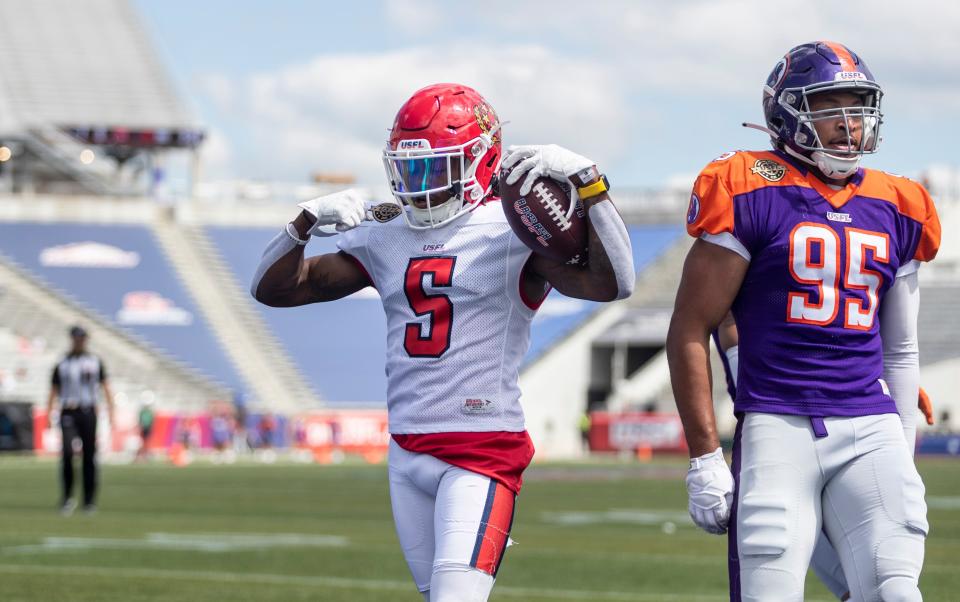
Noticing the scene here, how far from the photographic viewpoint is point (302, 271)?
Answer: 499 cm

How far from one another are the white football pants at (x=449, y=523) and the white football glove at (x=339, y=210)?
0.70m

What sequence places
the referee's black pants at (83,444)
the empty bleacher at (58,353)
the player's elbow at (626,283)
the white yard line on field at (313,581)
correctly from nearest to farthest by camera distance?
the player's elbow at (626,283) → the white yard line on field at (313,581) → the referee's black pants at (83,444) → the empty bleacher at (58,353)

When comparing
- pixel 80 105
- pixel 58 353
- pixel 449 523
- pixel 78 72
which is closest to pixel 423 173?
pixel 449 523

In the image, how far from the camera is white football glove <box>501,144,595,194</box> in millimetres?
4320

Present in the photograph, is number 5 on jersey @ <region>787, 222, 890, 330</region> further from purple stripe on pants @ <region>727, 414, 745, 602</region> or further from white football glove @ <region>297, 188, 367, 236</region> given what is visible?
white football glove @ <region>297, 188, 367, 236</region>

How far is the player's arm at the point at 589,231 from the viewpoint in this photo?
433 cm

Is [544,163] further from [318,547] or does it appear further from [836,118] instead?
[318,547]

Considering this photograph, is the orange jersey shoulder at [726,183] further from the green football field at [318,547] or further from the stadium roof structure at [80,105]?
the stadium roof structure at [80,105]

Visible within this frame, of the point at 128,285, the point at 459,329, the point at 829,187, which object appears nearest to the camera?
the point at 829,187

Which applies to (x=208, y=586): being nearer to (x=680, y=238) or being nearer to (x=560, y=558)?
(x=560, y=558)

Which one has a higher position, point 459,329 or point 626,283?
point 626,283

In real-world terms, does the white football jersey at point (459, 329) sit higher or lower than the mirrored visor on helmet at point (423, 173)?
lower

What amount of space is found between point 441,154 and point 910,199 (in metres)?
1.36

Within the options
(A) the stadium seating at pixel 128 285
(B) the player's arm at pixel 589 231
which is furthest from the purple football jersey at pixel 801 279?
(A) the stadium seating at pixel 128 285
